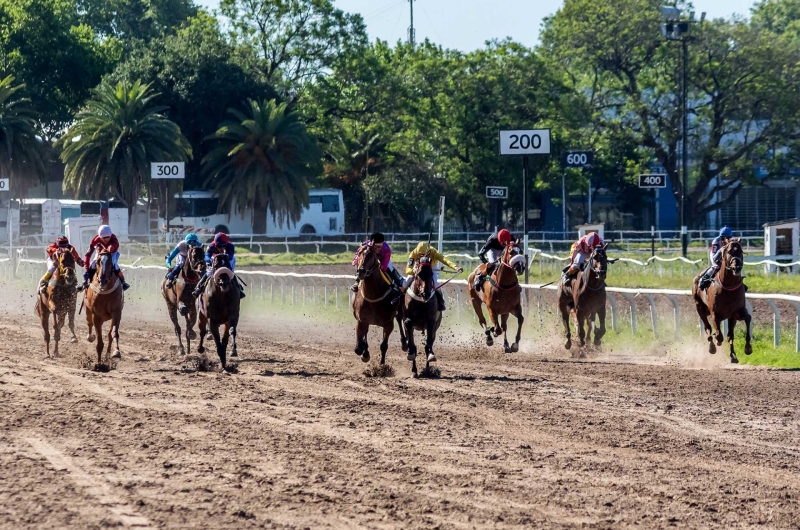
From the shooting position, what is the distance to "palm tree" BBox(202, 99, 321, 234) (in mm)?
55250

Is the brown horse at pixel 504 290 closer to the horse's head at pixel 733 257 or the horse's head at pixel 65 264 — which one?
the horse's head at pixel 733 257

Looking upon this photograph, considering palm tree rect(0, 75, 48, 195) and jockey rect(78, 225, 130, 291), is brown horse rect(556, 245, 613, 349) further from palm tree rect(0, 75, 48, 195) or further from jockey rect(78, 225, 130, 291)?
palm tree rect(0, 75, 48, 195)

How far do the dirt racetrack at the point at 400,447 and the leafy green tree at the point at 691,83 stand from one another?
41490 mm

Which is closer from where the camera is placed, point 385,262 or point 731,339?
point 385,262

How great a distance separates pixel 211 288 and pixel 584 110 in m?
43.0

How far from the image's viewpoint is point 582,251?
18188 millimetres

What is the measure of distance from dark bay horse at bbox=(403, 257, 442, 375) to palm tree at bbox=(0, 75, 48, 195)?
45.7m

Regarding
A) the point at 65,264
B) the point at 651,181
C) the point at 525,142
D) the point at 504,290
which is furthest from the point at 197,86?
the point at 504,290

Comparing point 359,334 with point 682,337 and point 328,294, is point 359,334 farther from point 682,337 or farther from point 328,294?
point 328,294

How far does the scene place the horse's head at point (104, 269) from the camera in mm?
15938

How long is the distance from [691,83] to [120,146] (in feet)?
85.9

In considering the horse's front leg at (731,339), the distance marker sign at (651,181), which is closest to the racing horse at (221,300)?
the horse's front leg at (731,339)

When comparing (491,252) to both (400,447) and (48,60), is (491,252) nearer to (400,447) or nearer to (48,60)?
(400,447)

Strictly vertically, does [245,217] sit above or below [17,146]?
below
